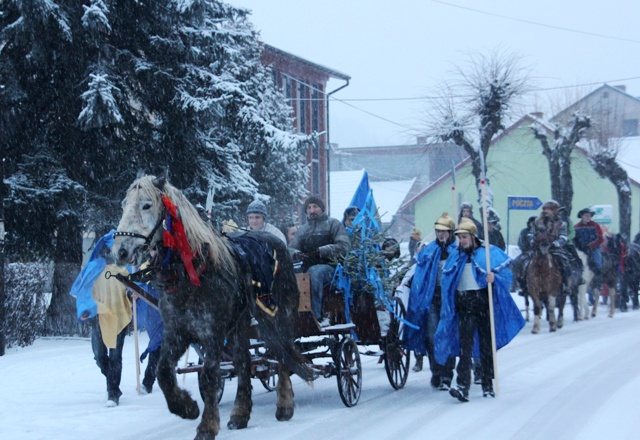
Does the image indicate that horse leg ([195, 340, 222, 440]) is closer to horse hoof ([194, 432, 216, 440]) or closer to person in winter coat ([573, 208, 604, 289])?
horse hoof ([194, 432, 216, 440])

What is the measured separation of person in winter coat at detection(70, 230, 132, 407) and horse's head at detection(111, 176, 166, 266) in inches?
87.4

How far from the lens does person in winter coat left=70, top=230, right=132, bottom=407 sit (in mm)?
9148

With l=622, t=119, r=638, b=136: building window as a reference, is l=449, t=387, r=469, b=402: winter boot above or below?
below

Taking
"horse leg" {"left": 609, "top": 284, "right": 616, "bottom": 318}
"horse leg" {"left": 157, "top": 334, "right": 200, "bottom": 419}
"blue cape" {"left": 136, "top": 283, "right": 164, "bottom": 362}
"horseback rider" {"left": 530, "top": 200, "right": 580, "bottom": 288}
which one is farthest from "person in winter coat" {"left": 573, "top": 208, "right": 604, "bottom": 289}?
"horse leg" {"left": 157, "top": 334, "right": 200, "bottom": 419}

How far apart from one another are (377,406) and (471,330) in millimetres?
1278

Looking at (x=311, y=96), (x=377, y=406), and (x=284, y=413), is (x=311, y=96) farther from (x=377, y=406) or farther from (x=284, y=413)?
(x=284, y=413)

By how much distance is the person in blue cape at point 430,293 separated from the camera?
10.0 m

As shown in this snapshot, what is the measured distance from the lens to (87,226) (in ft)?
50.6

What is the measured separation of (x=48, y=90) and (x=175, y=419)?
8945mm

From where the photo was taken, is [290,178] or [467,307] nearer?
[467,307]

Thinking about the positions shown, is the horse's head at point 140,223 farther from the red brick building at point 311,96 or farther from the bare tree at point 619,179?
the red brick building at point 311,96

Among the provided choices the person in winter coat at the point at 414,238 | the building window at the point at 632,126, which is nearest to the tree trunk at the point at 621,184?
the person in winter coat at the point at 414,238

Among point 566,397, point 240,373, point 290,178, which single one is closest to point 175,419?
point 240,373

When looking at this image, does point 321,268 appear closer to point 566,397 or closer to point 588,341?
point 566,397
